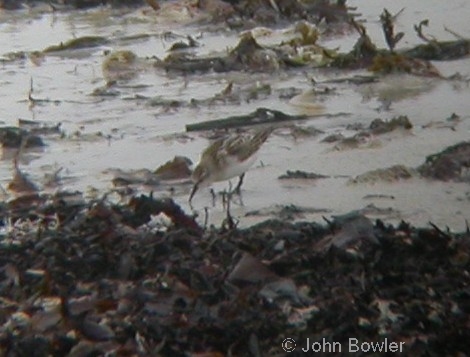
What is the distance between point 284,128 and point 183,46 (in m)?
3.04

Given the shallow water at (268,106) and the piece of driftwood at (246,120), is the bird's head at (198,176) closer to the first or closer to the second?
the shallow water at (268,106)

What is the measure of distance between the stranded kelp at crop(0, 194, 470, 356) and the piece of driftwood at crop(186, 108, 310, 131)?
1.89 metres

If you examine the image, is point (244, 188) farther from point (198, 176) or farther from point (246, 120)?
point (246, 120)

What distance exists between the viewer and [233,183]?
246 inches

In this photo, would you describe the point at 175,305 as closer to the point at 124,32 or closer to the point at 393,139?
the point at 393,139

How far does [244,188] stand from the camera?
617cm

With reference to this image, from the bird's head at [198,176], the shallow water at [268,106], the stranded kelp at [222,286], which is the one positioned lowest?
the shallow water at [268,106]

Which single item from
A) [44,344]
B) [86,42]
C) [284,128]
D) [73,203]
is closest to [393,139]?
[284,128]

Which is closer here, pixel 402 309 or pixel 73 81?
pixel 402 309

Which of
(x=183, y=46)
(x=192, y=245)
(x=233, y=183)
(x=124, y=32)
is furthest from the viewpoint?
(x=124, y=32)

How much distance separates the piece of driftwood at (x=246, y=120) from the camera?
24.0 ft

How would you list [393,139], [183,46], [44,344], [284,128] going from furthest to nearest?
1. [183,46]
2. [284,128]
3. [393,139]
4. [44,344]

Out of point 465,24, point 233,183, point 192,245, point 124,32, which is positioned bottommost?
point 124,32

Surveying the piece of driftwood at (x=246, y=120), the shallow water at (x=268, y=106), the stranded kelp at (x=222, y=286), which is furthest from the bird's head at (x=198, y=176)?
the piece of driftwood at (x=246, y=120)
